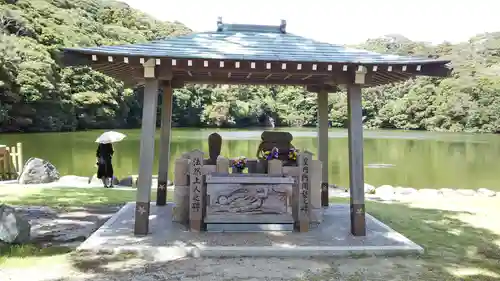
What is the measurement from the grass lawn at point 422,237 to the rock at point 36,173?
4.71 feet

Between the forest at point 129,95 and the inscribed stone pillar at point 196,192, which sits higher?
the forest at point 129,95

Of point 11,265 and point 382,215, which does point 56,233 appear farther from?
point 382,215

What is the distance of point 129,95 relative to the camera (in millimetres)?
36719

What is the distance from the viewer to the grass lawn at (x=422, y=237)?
434 cm

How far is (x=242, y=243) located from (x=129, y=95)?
33.7 metres

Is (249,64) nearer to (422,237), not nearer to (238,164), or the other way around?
(238,164)

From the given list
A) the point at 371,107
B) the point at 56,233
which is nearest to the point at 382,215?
the point at 56,233

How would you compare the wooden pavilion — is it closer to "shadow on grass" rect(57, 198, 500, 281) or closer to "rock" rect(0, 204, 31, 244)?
"shadow on grass" rect(57, 198, 500, 281)

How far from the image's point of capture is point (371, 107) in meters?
46.7

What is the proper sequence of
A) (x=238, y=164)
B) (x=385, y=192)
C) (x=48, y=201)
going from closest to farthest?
(x=238, y=164) < (x=48, y=201) < (x=385, y=192)

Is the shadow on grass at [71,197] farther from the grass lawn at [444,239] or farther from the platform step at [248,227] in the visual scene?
the grass lawn at [444,239]

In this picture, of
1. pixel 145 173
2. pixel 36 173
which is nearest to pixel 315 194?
pixel 145 173

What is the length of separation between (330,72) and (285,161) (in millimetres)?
1346

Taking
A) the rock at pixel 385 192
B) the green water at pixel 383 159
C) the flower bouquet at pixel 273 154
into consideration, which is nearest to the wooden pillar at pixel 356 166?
the flower bouquet at pixel 273 154
